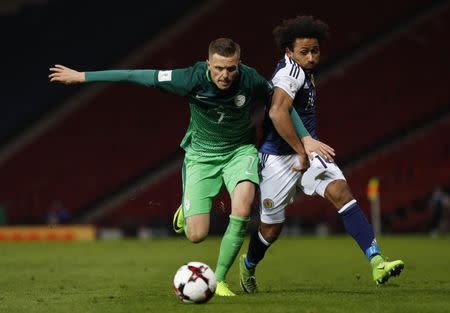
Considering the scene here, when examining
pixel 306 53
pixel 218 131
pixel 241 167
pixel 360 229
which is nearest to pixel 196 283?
pixel 241 167

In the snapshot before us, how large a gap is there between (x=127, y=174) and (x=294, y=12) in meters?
6.83

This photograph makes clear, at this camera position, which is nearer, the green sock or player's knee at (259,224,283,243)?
A: the green sock

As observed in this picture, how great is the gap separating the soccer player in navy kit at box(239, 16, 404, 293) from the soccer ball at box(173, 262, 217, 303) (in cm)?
145

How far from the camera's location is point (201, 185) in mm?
8305

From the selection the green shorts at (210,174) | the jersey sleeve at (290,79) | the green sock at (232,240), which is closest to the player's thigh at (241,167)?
the green shorts at (210,174)

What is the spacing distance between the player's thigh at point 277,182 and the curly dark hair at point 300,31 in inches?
40.6

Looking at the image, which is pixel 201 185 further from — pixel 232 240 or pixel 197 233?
pixel 232 240

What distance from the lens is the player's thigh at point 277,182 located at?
8750 mm

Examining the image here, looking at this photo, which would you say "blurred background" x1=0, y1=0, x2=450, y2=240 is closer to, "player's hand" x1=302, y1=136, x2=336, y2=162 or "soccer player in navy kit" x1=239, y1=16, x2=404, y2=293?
"soccer player in navy kit" x1=239, y1=16, x2=404, y2=293

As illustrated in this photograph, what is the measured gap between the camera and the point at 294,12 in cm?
2873

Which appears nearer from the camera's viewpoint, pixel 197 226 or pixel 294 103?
pixel 197 226

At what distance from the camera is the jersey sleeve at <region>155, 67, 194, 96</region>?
8.09 meters

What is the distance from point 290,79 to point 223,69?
33.4 inches

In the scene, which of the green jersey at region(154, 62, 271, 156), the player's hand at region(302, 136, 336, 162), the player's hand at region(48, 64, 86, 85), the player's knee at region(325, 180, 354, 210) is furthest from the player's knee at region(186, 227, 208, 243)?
the player's hand at region(48, 64, 86, 85)
